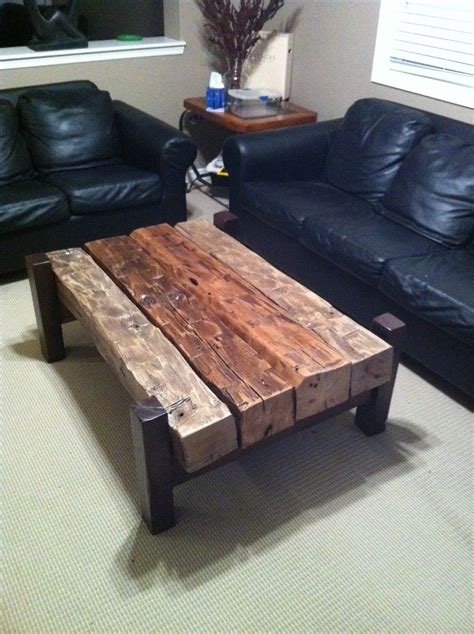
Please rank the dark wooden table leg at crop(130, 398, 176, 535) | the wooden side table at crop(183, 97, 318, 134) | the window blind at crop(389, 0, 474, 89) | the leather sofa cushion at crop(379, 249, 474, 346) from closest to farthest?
the dark wooden table leg at crop(130, 398, 176, 535)
the leather sofa cushion at crop(379, 249, 474, 346)
the window blind at crop(389, 0, 474, 89)
the wooden side table at crop(183, 97, 318, 134)

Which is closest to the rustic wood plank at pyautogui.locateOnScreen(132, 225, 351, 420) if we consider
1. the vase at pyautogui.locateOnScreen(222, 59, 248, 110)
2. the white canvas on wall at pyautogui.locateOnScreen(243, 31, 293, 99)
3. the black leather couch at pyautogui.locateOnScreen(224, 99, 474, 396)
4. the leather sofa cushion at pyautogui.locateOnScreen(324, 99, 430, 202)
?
the black leather couch at pyautogui.locateOnScreen(224, 99, 474, 396)

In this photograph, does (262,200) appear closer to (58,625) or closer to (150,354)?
(150,354)

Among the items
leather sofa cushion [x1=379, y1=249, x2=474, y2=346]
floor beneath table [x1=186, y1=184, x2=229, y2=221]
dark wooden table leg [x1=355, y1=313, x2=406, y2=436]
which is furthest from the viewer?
floor beneath table [x1=186, y1=184, x2=229, y2=221]

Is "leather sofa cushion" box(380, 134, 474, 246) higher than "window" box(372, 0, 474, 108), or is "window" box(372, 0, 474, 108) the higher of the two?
"window" box(372, 0, 474, 108)

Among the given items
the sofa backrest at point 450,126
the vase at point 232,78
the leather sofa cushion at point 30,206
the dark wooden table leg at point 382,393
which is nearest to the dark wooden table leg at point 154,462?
the dark wooden table leg at point 382,393

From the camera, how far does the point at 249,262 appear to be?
2131 mm

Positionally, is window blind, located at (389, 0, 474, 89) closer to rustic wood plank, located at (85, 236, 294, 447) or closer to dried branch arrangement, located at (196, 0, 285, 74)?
dried branch arrangement, located at (196, 0, 285, 74)

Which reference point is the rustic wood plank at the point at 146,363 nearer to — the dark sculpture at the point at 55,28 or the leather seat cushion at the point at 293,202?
the leather seat cushion at the point at 293,202

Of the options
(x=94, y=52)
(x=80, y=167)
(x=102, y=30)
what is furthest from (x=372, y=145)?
(x=102, y=30)

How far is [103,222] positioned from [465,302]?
1.83 metres

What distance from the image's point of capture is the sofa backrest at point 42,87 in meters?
3.12

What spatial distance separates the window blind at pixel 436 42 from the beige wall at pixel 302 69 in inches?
5.3

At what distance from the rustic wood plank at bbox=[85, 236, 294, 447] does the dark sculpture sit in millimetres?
1809

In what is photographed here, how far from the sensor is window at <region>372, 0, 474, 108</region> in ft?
8.89
